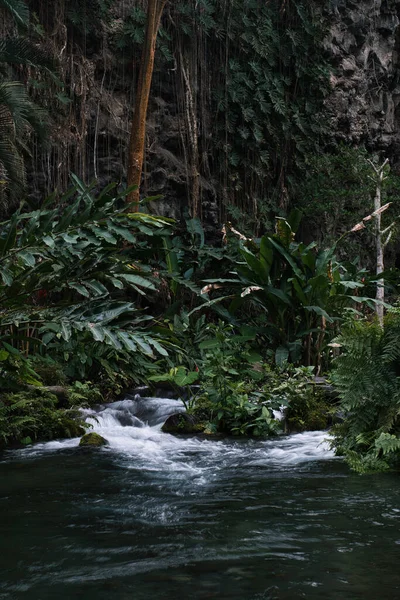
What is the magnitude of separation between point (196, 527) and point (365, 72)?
15.9 m

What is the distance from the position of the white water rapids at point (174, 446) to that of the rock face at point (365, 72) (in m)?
10.9

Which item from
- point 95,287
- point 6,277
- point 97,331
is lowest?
point 97,331

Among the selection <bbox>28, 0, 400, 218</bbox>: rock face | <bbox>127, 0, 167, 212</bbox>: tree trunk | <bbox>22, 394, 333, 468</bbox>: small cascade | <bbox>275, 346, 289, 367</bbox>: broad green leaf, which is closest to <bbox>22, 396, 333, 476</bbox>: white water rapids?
<bbox>22, 394, 333, 468</bbox>: small cascade

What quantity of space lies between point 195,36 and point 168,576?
12660mm

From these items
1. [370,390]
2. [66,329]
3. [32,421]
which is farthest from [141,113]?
[370,390]

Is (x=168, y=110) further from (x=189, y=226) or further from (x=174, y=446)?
(x=174, y=446)

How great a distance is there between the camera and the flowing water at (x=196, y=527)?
244 cm

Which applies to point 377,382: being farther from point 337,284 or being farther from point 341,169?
point 341,169

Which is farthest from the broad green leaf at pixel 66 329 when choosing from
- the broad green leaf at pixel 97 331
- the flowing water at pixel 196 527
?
the flowing water at pixel 196 527

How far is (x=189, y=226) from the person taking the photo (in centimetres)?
1145

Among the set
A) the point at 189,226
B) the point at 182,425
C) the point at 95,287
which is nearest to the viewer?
the point at 95,287

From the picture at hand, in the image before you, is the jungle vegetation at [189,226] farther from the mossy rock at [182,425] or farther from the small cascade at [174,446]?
the small cascade at [174,446]

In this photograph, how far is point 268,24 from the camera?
1484cm

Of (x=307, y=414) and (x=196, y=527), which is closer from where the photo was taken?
(x=196, y=527)
